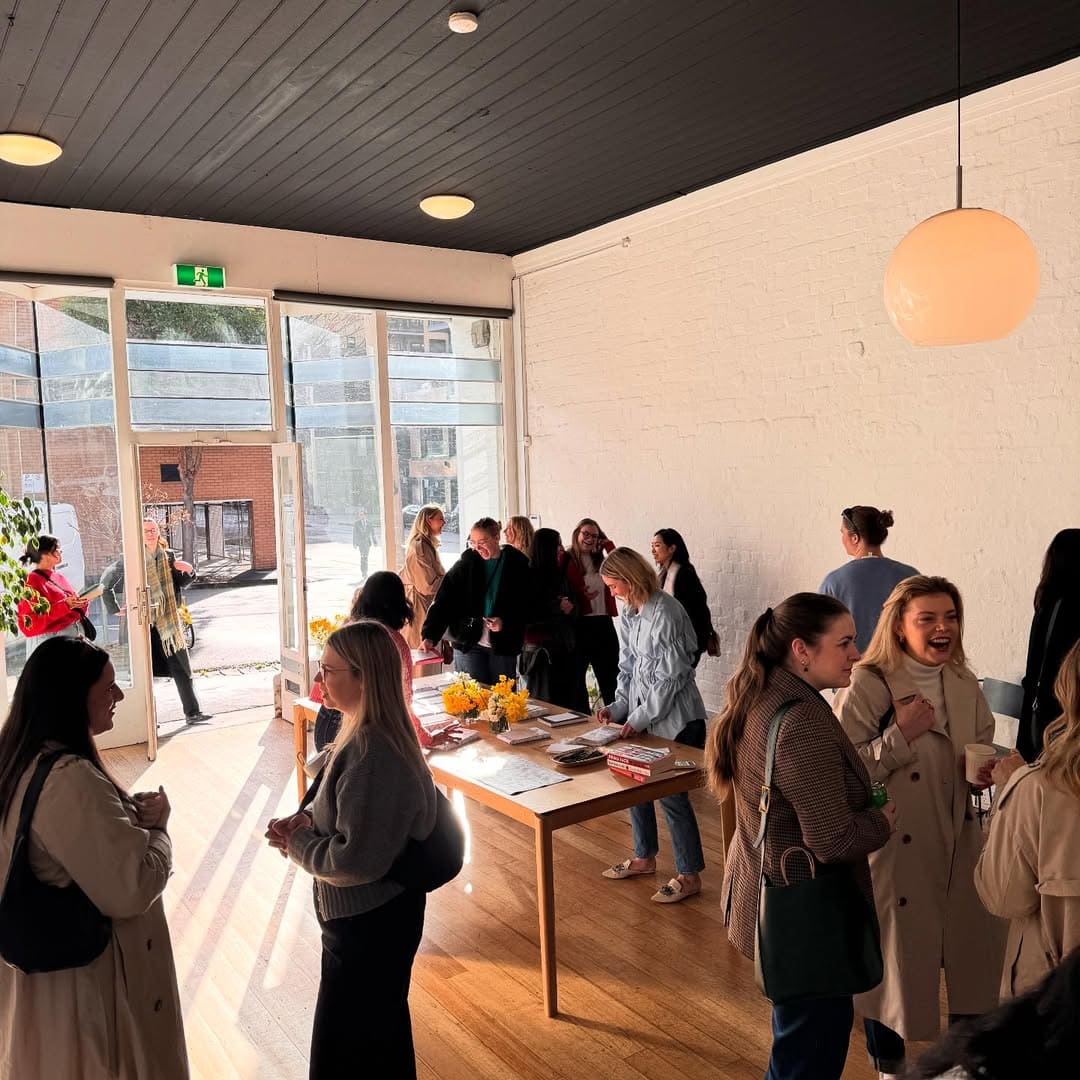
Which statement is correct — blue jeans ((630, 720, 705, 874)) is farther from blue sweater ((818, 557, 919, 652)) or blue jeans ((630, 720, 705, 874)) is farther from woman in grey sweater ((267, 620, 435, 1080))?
woman in grey sweater ((267, 620, 435, 1080))

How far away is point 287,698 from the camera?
26.8ft

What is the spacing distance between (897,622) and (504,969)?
2.16m

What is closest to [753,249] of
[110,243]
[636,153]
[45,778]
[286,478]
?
[636,153]

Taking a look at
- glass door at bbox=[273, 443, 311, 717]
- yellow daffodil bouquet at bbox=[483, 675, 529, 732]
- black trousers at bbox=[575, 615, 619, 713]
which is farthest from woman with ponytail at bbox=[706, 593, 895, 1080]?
glass door at bbox=[273, 443, 311, 717]

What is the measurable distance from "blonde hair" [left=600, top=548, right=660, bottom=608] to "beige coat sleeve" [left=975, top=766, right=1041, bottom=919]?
2.31m

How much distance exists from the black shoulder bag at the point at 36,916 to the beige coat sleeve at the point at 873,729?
201cm

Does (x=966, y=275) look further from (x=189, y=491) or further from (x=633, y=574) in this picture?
(x=189, y=491)

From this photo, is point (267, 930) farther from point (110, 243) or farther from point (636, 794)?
point (110, 243)

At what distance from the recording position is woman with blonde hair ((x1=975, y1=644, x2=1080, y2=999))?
2057mm

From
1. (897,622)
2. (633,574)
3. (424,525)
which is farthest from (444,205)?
(897,622)

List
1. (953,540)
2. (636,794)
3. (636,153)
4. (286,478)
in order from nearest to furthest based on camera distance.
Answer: (636,794) < (953,540) < (636,153) < (286,478)

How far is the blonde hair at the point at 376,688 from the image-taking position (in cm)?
250

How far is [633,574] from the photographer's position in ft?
14.5

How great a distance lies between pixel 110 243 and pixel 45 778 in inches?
236
